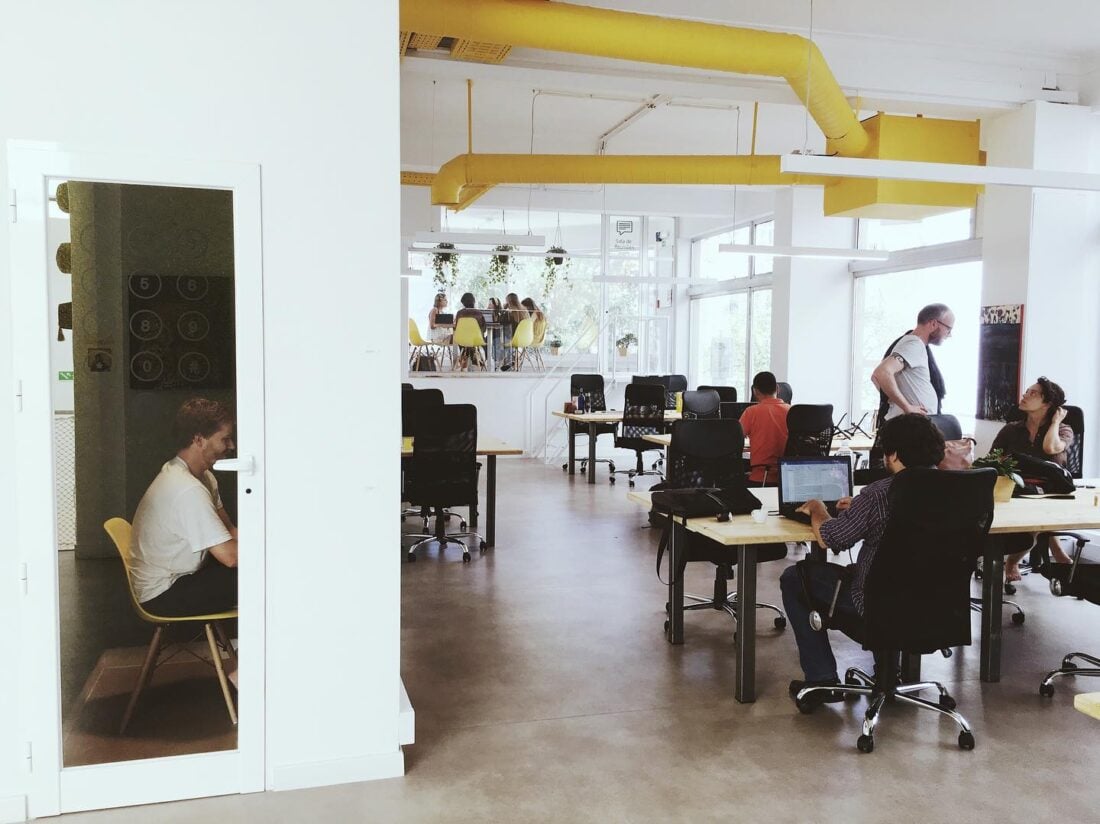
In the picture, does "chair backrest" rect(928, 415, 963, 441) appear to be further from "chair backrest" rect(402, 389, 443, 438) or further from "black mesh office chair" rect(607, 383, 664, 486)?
"black mesh office chair" rect(607, 383, 664, 486)

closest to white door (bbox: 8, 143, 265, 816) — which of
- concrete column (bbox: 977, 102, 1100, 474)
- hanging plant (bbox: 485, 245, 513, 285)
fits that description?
concrete column (bbox: 977, 102, 1100, 474)

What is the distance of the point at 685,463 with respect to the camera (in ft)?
18.6

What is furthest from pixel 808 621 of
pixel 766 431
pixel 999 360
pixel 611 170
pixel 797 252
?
pixel 611 170

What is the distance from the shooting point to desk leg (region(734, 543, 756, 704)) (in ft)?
13.6

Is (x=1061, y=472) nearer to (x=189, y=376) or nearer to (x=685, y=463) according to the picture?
(x=685, y=463)

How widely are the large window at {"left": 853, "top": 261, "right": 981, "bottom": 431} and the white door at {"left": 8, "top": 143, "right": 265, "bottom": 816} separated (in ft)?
22.9

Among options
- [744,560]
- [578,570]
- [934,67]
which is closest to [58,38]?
[744,560]

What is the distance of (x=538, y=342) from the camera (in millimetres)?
14148

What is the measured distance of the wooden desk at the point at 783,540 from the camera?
411 centimetres

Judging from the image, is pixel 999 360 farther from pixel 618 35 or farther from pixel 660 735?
pixel 660 735

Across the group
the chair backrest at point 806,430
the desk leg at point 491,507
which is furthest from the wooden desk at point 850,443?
the desk leg at point 491,507

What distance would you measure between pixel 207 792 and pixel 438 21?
4.23 metres

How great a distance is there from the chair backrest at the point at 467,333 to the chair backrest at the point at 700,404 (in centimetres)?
423

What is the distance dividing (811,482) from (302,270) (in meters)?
2.60
